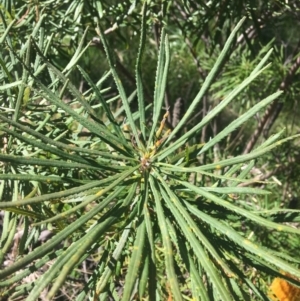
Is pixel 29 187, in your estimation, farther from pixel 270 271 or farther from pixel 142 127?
pixel 270 271

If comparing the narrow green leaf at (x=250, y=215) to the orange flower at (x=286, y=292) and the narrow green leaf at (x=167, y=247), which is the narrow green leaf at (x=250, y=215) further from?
the orange flower at (x=286, y=292)

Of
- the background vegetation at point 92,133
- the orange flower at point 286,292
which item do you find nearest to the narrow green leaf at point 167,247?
the background vegetation at point 92,133

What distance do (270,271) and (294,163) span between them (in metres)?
0.85

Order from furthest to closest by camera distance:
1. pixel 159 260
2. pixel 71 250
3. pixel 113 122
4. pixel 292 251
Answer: pixel 292 251
pixel 159 260
pixel 113 122
pixel 71 250

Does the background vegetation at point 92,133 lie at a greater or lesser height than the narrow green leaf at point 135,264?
greater

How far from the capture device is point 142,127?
532 millimetres

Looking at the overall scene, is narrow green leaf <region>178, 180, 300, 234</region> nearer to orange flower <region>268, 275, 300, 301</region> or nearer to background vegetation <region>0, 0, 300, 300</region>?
background vegetation <region>0, 0, 300, 300</region>

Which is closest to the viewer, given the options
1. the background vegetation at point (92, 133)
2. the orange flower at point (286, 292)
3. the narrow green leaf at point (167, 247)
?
the narrow green leaf at point (167, 247)

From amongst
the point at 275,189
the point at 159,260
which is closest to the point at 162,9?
the point at 159,260

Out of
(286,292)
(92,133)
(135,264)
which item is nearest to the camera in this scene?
(135,264)

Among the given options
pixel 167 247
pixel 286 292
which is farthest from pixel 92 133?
pixel 286 292

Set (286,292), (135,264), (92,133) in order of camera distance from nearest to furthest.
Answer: (135,264), (92,133), (286,292)

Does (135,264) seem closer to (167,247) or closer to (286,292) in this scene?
(167,247)

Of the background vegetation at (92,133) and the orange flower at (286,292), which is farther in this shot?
the orange flower at (286,292)
